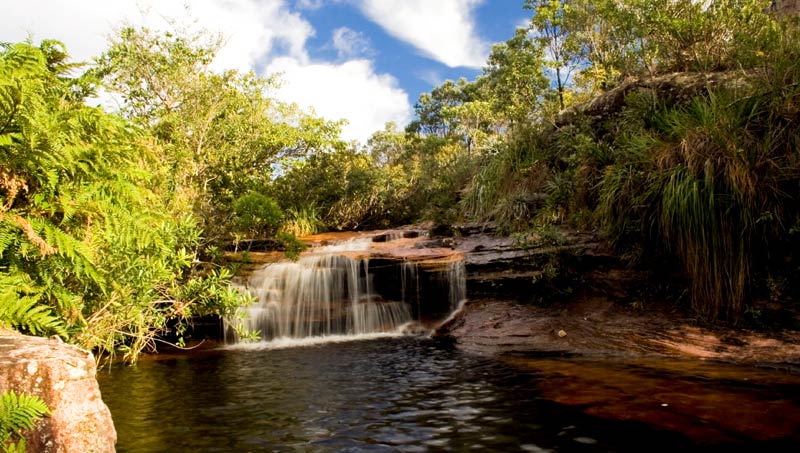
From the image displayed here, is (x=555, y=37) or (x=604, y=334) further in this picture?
(x=555, y=37)

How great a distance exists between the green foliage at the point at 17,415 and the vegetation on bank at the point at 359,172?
1476mm

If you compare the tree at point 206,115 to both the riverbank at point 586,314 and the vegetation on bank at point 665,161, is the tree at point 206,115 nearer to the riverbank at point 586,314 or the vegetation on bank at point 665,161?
the vegetation on bank at point 665,161

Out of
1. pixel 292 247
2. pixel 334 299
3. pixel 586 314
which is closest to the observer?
pixel 586 314

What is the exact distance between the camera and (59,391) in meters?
2.71

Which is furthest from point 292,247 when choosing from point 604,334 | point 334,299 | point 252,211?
point 604,334

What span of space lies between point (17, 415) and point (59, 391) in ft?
0.85

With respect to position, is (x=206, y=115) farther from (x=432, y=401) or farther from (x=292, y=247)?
(x=432, y=401)

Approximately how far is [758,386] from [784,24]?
29.4 ft

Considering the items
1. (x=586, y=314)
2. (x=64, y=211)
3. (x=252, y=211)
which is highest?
(x=252, y=211)

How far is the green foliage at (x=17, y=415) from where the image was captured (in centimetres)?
243

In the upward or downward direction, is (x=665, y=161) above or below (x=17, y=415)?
above

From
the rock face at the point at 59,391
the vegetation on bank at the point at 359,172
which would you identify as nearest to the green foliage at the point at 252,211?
the vegetation on bank at the point at 359,172

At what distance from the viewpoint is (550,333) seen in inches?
332

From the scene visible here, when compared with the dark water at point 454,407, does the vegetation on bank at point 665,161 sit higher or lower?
higher
